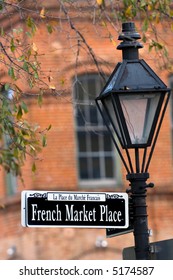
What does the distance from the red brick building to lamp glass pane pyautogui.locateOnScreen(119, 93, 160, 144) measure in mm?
12513

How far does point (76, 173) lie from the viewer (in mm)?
20969

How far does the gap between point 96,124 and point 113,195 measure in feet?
42.9

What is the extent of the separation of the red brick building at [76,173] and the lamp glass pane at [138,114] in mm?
12513

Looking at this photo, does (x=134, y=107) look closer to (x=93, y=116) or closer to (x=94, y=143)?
(x=93, y=116)

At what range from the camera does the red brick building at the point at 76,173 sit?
67.7ft

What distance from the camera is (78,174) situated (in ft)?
69.1

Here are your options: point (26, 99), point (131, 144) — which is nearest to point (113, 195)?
point (131, 144)

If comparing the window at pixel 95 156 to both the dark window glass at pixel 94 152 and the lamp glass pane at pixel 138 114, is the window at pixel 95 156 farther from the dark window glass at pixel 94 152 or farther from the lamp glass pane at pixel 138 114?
the lamp glass pane at pixel 138 114

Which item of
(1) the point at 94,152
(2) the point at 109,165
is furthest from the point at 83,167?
(2) the point at 109,165

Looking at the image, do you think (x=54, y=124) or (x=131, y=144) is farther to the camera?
(x=54, y=124)

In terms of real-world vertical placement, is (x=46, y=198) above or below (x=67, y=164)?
below

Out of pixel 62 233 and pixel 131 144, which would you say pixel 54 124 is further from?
pixel 131 144

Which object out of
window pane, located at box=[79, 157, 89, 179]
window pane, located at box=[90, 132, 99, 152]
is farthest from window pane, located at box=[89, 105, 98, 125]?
window pane, located at box=[79, 157, 89, 179]
